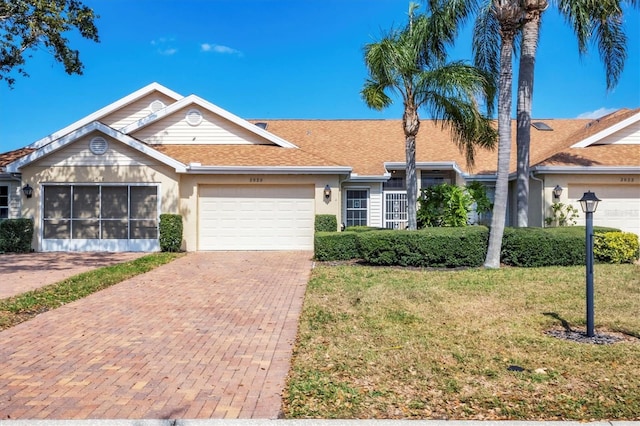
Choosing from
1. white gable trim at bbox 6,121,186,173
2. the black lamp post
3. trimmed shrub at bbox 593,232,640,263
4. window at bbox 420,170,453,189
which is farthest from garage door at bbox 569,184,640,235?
white gable trim at bbox 6,121,186,173

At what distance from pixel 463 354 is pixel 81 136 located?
14411 mm

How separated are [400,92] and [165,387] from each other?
417 inches

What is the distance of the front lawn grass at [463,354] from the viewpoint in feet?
13.0

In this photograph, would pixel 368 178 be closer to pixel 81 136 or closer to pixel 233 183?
pixel 233 183

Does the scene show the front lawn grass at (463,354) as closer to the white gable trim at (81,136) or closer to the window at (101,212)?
the white gable trim at (81,136)

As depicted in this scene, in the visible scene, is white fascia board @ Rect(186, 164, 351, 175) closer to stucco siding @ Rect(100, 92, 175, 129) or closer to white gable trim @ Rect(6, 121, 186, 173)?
white gable trim @ Rect(6, 121, 186, 173)

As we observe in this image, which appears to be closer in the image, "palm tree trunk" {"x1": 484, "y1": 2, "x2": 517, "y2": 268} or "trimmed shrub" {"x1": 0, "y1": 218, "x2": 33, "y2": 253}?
"palm tree trunk" {"x1": 484, "y1": 2, "x2": 517, "y2": 268}

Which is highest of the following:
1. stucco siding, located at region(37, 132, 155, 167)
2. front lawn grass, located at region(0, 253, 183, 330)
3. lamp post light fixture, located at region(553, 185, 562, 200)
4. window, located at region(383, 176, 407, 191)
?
stucco siding, located at region(37, 132, 155, 167)

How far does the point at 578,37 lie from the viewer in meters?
12.9

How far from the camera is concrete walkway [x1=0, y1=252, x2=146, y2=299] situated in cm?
978

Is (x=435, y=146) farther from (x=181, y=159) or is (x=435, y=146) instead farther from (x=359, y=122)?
(x=181, y=159)

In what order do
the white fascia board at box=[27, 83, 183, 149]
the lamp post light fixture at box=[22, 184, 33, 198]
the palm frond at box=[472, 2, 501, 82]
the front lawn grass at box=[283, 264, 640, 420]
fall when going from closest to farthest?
the front lawn grass at box=[283, 264, 640, 420] < the palm frond at box=[472, 2, 501, 82] < the lamp post light fixture at box=[22, 184, 33, 198] < the white fascia board at box=[27, 83, 183, 149]

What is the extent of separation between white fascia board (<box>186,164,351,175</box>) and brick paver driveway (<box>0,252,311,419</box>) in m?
6.41

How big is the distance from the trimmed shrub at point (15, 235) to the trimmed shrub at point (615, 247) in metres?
17.1
